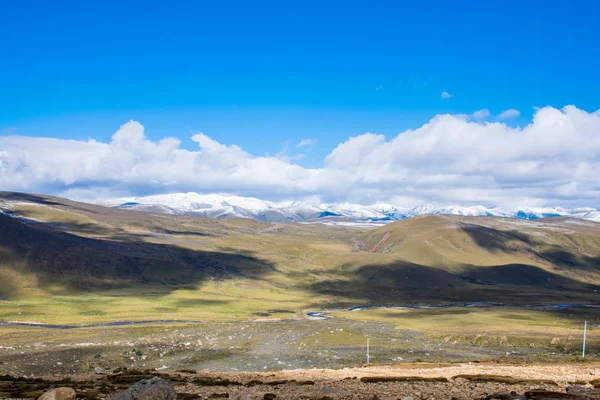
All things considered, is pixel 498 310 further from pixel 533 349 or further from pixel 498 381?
pixel 498 381

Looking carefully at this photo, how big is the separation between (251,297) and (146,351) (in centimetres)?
11331

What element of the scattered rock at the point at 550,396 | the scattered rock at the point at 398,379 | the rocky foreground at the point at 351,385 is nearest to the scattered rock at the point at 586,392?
the rocky foreground at the point at 351,385

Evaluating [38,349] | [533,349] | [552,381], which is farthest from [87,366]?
[533,349]

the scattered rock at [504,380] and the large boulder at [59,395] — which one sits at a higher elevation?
the large boulder at [59,395]

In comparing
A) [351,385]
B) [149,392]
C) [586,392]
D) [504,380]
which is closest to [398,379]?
[351,385]

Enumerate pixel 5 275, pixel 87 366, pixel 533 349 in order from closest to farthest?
1. pixel 87 366
2. pixel 533 349
3. pixel 5 275

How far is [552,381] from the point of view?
36.8 meters

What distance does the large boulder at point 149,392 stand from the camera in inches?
1115

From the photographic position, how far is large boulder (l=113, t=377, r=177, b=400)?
2832cm

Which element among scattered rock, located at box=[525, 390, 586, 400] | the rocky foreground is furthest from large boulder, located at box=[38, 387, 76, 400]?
scattered rock, located at box=[525, 390, 586, 400]

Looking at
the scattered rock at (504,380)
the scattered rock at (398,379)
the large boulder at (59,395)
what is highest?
the large boulder at (59,395)

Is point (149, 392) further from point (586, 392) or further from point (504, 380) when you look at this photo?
point (586, 392)

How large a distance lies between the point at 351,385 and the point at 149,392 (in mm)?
16345

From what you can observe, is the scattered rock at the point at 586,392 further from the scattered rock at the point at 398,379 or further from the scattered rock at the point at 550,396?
the scattered rock at the point at 398,379
